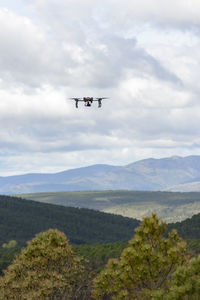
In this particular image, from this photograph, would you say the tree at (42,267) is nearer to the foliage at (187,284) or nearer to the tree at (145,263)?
the tree at (145,263)

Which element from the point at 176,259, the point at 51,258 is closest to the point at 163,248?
the point at 176,259

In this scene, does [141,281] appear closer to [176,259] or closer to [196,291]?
[176,259]

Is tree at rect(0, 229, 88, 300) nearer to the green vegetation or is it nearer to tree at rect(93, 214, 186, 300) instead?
the green vegetation

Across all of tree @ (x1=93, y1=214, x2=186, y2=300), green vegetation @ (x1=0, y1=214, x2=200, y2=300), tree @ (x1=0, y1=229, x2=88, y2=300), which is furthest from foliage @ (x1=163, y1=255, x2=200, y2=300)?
tree @ (x1=0, y1=229, x2=88, y2=300)

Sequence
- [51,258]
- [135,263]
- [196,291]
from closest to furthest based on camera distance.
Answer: [196,291] < [135,263] < [51,258]

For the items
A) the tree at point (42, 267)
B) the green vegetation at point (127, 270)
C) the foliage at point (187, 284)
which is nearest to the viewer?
the foliage at point (187, 284)

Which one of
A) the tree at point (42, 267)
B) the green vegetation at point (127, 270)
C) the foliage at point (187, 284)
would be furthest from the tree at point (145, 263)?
the tree at point (42, 267)

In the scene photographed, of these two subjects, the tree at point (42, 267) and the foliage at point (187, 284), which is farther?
the tree at point (42, 267)

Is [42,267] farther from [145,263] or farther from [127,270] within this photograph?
[145,263]

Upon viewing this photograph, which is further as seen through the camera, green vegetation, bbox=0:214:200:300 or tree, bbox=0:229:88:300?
tree, bbox=0:229:88:300
